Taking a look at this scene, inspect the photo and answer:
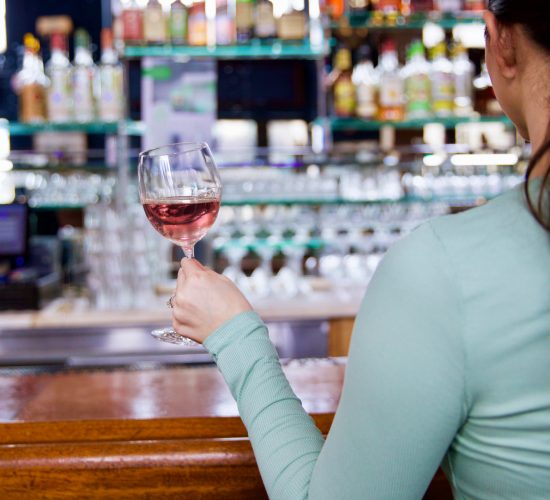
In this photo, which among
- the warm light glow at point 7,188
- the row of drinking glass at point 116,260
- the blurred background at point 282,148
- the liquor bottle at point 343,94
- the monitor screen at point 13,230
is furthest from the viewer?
the warm light glow at point 7,188

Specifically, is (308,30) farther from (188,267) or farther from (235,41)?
(188,267)

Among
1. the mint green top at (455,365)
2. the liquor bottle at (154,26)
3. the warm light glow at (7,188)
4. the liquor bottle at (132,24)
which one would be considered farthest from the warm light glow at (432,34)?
the mint green top at (455,365)

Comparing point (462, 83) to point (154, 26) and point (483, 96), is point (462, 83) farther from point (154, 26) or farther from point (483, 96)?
point (154, 26)

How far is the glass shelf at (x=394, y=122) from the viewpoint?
377 centimetres

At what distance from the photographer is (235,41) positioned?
3.49 m

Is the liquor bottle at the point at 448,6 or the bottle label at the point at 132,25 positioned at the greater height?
the liquor bottle at the point at 448,6

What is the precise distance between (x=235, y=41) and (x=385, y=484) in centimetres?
309

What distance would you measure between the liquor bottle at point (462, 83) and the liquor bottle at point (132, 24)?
162 centimetres

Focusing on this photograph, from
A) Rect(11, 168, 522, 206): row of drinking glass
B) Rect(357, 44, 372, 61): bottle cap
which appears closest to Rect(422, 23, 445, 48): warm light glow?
Rect(357, 44, 372, 61): bottle cap

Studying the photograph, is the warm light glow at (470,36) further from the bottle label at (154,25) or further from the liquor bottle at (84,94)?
the liquor bottle at (84,94)

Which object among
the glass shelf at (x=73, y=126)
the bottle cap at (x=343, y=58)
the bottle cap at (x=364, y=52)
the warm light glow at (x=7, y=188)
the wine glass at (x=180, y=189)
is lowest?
the warm light glow at (x=7, y=188)

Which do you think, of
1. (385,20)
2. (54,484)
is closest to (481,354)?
(54,484)

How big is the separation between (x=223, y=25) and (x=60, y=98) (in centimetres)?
85

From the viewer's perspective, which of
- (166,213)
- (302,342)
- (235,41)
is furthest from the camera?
(235,41)
